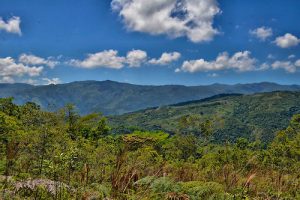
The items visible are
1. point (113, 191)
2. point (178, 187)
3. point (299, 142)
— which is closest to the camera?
point (113, 191)

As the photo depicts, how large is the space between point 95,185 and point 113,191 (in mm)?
1516

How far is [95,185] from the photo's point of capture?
23.6 ft

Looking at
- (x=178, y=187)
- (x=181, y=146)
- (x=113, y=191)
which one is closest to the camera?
(x=113, y=191)

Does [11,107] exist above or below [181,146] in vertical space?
above

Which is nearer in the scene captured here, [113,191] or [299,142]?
[113,191]

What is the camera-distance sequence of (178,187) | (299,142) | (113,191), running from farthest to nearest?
(299,142) < (178,187) < (113,191)

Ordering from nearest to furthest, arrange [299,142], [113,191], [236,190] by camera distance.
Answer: [113,191] < [236,190] < [299,142]

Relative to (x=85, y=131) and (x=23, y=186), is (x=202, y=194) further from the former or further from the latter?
(x=85, y=131)

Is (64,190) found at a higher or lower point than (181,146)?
higher

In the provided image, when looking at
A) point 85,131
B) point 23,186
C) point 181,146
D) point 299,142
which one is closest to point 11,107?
point 85,131

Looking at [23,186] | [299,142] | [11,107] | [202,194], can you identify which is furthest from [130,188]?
[11,107]

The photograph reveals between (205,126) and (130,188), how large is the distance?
6612 centimetres

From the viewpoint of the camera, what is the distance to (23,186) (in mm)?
6727

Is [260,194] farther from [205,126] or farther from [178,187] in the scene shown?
[205,126]
